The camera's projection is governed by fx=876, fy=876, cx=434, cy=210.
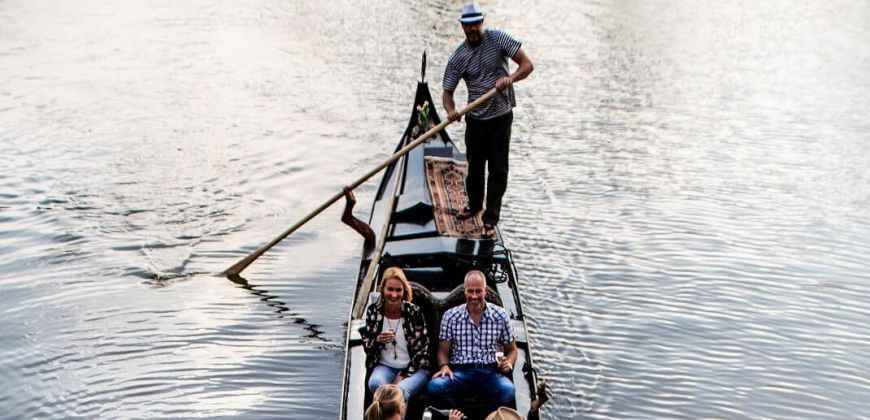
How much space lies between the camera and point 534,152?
35.9 feet

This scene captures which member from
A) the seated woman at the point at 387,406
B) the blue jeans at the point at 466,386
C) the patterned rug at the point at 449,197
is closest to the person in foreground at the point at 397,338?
the blue jeans at the point at 466,386

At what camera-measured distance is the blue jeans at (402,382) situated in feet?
14.3

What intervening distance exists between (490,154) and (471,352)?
1.94 m

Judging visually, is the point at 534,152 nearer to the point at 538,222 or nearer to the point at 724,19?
the point at 538,222

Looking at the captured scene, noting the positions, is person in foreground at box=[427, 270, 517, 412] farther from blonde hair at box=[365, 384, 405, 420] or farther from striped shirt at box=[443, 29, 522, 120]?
striped shirt at box=[443, 29, 522, 120]

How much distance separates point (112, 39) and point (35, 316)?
1033 cm

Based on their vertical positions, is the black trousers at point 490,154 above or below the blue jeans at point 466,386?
above

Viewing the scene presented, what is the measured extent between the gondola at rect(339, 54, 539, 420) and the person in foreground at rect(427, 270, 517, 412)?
0.30ft

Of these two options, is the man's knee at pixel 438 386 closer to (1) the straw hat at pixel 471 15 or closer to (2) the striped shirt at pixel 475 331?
(2) the striped shirt at pixel 475 331

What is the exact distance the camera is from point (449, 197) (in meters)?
6.87

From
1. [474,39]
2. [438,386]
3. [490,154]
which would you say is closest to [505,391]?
[438,386]

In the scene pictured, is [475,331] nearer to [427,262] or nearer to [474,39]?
[427,262]

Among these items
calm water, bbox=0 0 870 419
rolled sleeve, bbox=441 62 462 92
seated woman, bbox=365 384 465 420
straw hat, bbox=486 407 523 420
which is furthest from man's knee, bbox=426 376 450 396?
rolled sleeve, bbox=441 62 462 92

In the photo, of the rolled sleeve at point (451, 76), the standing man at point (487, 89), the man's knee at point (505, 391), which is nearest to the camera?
the man's knee at point (505, 391)
